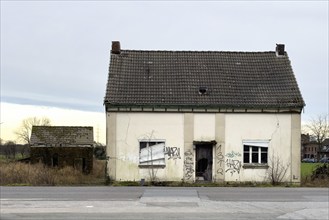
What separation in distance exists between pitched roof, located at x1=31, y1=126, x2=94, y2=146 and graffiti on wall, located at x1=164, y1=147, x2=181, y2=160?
1398 cm

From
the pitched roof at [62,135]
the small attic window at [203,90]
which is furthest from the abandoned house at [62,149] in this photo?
the small attic window at [203,90]

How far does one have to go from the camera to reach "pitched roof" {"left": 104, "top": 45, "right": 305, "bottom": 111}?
27203 millimetres

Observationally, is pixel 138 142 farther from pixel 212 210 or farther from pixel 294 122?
pixel 212 210

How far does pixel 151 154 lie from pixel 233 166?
4409mm

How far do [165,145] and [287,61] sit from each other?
9.39 m

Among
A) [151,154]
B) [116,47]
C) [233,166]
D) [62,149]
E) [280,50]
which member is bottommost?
[233,166]

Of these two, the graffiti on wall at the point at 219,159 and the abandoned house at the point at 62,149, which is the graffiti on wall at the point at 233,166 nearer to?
the graffiti on wall at the point at 219,159

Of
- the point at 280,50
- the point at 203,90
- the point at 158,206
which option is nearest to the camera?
the point at 158,206

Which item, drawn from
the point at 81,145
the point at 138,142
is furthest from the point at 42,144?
the point at 138,142

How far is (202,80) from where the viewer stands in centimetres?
2900

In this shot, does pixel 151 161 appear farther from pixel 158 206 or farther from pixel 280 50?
pixel 158 206

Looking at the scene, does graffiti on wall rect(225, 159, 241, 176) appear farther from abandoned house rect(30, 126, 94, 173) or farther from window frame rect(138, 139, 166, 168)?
abandoned house rect(30, 126, 94, 173)

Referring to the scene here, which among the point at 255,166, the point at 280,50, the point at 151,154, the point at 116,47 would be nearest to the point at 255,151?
the point at 255,166

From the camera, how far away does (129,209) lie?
1374 centimetres
